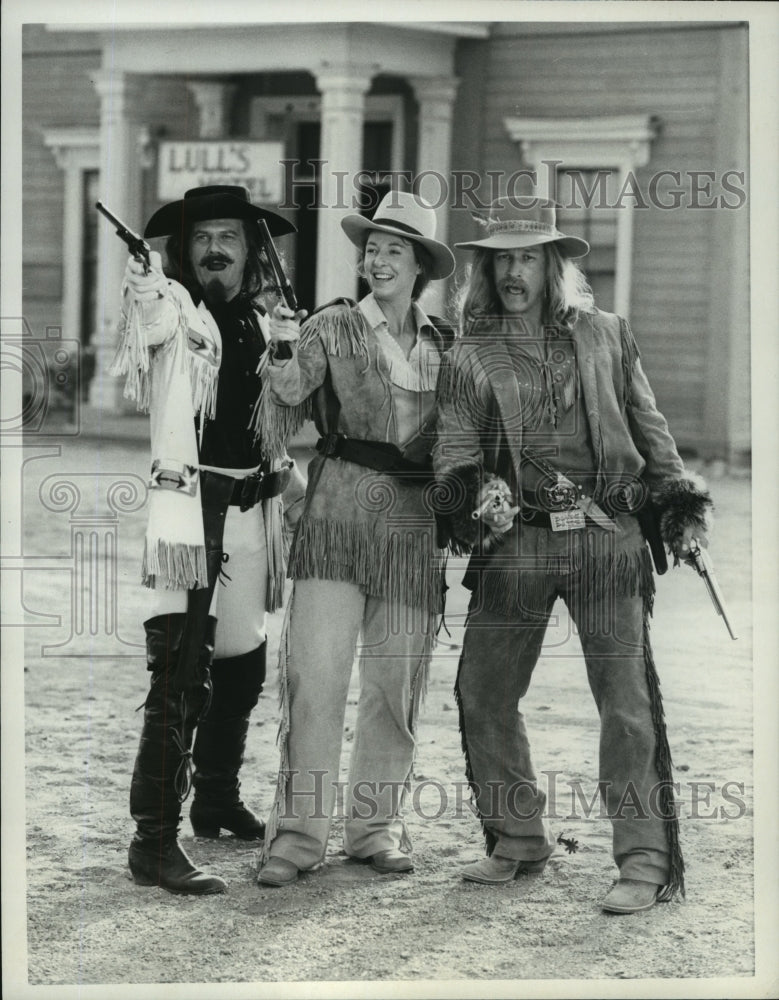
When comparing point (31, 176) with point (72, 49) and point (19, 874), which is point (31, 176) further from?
point (19, 874)

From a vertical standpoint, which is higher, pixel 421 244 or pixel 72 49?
pixel 72 49

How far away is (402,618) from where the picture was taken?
4160 mm

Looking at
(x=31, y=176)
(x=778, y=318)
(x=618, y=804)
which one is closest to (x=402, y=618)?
(x=618, y=804)

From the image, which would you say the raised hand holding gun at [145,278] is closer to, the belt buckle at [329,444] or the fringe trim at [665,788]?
the belt buckle at [329,444]

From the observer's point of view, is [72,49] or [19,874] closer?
[19,874]

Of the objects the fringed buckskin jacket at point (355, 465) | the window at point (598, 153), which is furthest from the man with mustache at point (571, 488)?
the window at point (598, 153)

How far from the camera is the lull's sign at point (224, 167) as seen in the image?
960 centimetres

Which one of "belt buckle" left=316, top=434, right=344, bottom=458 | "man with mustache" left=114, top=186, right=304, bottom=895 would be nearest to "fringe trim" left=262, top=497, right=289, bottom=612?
"man with mustache" left=114, top=186, right=304, bottom=895

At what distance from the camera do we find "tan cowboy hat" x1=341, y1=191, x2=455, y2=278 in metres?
4.04

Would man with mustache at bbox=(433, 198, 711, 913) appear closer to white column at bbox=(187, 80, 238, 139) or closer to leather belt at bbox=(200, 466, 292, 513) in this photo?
leather belt at bbox=(200, 466, 292, 513)

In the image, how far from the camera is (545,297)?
4059 mm

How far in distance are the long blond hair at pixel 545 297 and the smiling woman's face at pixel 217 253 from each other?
651 mm

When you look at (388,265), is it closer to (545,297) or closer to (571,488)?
(545,297)

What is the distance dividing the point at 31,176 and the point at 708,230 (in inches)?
232
